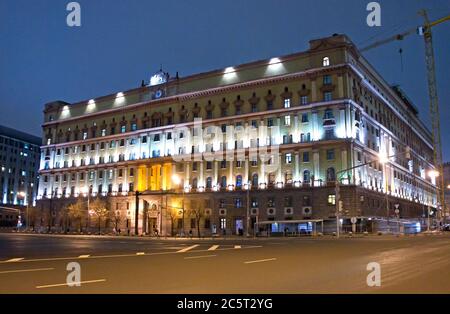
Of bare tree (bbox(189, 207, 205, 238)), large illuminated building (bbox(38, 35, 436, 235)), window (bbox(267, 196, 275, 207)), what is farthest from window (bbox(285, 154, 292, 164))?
bare tree (bbox(189, 207, 205, 238))

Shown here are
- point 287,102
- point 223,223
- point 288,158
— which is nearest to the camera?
point 288,158

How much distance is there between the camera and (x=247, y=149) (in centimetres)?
7800

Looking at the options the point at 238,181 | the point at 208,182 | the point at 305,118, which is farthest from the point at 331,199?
the point at 208,182

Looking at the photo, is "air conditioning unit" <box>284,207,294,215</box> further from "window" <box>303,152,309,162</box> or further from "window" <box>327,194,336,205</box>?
"window" <box>303,152,309,162</box>

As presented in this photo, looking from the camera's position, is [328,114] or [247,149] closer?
[328,114]

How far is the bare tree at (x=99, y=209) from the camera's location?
298 feet

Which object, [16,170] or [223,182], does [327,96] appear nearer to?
[223,182]

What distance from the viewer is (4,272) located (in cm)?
1573

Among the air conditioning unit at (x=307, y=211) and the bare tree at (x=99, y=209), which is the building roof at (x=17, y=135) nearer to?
the bare tree at (x=99, y=209)

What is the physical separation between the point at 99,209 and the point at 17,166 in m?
81.0

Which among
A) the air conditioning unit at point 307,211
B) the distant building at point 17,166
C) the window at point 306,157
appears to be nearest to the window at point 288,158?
the window at point 306,157

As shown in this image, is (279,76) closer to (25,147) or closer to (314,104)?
(314,104)

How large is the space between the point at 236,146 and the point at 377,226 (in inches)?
1072

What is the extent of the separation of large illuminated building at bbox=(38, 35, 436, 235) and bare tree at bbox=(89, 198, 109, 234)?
1.92m
